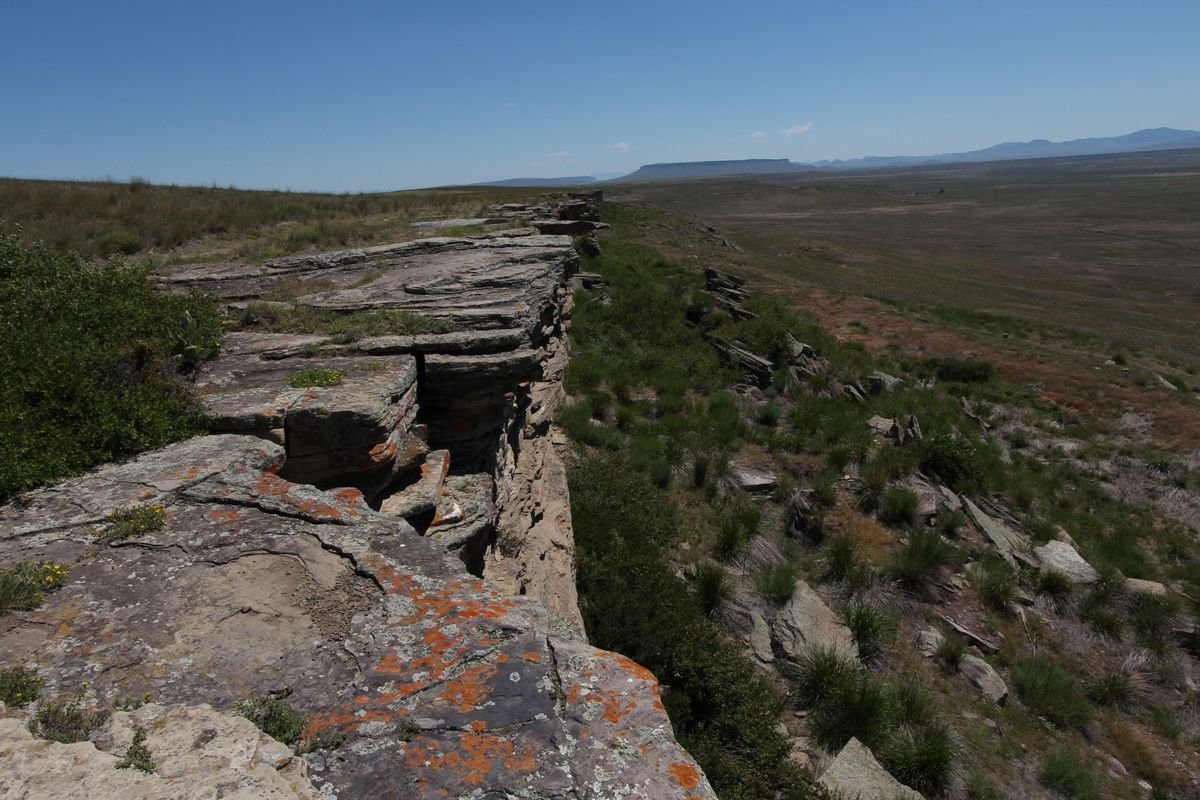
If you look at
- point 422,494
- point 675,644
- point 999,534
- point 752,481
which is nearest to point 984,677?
point 999,534

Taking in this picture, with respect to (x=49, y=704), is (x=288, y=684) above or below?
below

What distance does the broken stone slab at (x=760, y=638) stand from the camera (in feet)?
22.8

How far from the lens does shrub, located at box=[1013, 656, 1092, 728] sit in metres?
6.94

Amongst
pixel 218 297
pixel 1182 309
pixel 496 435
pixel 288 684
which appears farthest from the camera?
pixel 1182 309

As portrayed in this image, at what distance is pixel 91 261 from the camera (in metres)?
12.2

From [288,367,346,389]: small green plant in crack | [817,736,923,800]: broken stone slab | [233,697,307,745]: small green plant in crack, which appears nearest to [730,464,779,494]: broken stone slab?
[817,736,923,800]: broken stone slab

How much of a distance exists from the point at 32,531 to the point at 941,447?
1301 cm

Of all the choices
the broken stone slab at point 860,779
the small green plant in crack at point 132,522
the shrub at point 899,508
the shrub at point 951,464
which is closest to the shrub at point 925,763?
the broken stone slab at point 860,779

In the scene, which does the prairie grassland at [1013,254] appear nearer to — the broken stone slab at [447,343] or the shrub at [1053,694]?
the shrub at [1053,694]

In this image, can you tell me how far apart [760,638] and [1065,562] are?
6.27 metres

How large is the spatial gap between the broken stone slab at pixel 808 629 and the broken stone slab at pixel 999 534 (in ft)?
13.2

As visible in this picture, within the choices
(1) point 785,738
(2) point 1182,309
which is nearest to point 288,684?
(1) point 785,738

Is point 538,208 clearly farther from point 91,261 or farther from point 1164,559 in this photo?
point 1164,559

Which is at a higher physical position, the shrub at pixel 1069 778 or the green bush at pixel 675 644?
the green bush at pixel 675 644
